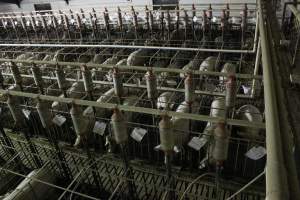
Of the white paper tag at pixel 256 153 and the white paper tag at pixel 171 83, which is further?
the white paper tag at pixel 171 83

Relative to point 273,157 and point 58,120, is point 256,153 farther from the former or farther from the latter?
point 58,120

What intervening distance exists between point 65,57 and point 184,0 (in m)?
4.48

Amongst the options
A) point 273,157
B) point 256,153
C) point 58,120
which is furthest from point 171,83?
point 273,157

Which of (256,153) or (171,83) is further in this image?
(171,83)

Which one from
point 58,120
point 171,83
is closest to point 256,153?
point 58,120

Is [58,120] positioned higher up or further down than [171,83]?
higher up

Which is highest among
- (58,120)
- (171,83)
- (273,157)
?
(273,157)

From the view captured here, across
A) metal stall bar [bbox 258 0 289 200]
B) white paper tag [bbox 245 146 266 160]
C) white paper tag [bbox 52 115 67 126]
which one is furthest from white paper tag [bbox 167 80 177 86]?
metal stall bar [bbox 258 0 289 200]

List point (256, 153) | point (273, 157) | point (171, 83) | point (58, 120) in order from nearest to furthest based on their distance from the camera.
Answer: point (273, 157), point (256, 153), point (58, 120), point (171, 83)

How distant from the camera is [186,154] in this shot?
11.3 ft

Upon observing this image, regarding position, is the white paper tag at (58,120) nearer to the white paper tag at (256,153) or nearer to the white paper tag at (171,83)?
the white paper tag at (256,153)

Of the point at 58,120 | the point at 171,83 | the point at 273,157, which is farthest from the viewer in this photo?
the point at 171,83

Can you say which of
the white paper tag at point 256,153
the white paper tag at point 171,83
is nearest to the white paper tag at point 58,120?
the white paper tag at point 256,153

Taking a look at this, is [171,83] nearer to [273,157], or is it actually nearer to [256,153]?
[256,153]
